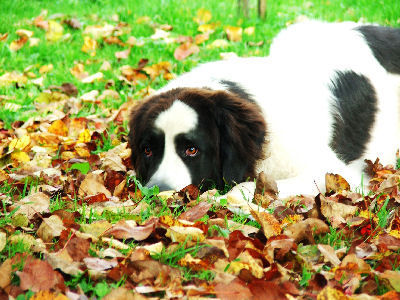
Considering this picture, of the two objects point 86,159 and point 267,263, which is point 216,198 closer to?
point 267,263

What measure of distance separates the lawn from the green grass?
0.07 m

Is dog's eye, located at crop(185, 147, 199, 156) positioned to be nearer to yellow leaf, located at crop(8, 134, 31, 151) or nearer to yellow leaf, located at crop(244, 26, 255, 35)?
yellow leaf, located at crop(8, 134, 31, 151)

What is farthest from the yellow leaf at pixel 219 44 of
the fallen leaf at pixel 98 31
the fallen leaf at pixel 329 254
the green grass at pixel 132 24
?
the fallen leaf at pixel 329 254

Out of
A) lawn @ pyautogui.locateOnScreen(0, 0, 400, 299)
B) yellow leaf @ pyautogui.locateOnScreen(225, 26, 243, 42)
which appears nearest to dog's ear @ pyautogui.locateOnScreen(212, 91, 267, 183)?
lawn @ pyautogui.locateOnScreen(0, 0, 400, 299)

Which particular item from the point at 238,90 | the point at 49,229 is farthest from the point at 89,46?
the point at 49,229

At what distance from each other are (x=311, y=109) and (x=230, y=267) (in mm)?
2344

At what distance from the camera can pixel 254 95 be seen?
177 inches

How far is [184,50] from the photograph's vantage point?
754 cm

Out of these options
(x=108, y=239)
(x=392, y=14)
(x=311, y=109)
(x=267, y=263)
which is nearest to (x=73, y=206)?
(x=108, y=239)

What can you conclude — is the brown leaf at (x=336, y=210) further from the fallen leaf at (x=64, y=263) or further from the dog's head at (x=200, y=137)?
the fallen leaf at (x=64, y=263)

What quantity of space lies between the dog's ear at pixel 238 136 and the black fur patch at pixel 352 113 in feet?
2.52

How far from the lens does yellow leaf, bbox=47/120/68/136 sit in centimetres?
552

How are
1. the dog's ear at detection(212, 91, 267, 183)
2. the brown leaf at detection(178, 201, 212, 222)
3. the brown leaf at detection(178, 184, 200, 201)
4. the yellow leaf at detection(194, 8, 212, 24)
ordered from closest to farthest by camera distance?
the brown leaf at detection(178, 201, 212, 222), the brown leaf at detection(178, 184, 200, 201), the dog's ear at detection(212, 91, 267, 183), the yellow leaf at detection(194, 8, 212, 24)

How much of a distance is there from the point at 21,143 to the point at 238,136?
2.13m
